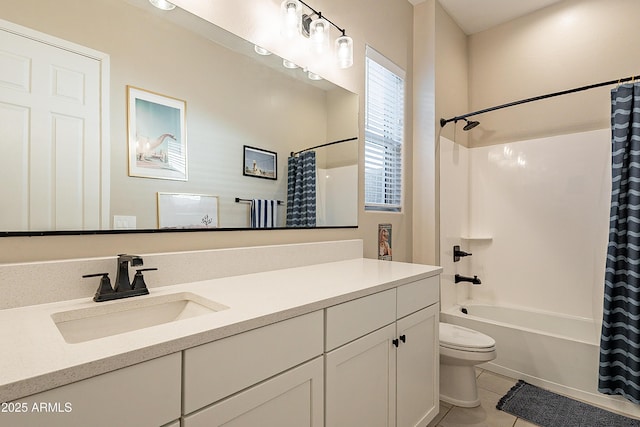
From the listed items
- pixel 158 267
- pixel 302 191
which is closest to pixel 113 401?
pixel 158 267

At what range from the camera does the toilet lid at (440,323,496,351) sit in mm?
1869

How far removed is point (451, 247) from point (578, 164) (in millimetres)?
1159

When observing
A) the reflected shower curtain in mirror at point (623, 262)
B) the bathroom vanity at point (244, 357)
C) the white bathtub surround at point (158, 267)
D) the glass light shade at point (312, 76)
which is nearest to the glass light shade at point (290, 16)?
the glass light shade at point (312, 76)

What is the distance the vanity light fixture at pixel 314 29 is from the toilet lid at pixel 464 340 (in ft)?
5.83

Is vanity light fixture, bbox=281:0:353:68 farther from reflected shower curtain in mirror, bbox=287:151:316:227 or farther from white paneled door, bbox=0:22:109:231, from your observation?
white paneled door, bbox=0:22:109:231

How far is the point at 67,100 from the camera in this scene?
0.99 metres

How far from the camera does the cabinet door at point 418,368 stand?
1404 mm

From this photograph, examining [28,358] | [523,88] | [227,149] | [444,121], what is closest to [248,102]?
[227,149]

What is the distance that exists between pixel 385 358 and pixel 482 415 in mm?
1075

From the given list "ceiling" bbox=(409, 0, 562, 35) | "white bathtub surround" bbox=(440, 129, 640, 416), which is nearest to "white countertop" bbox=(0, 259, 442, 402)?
"white bathtub surround" bbox=(440, 129, 640, 416)

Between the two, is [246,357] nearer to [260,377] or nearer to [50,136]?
[260,377]

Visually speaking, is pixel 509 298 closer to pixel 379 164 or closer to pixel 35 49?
pixel 379 164

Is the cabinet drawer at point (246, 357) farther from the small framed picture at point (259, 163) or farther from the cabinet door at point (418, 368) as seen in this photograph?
the small framed picture at point (259, 163)

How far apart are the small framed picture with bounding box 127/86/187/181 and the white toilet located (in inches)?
69.6
